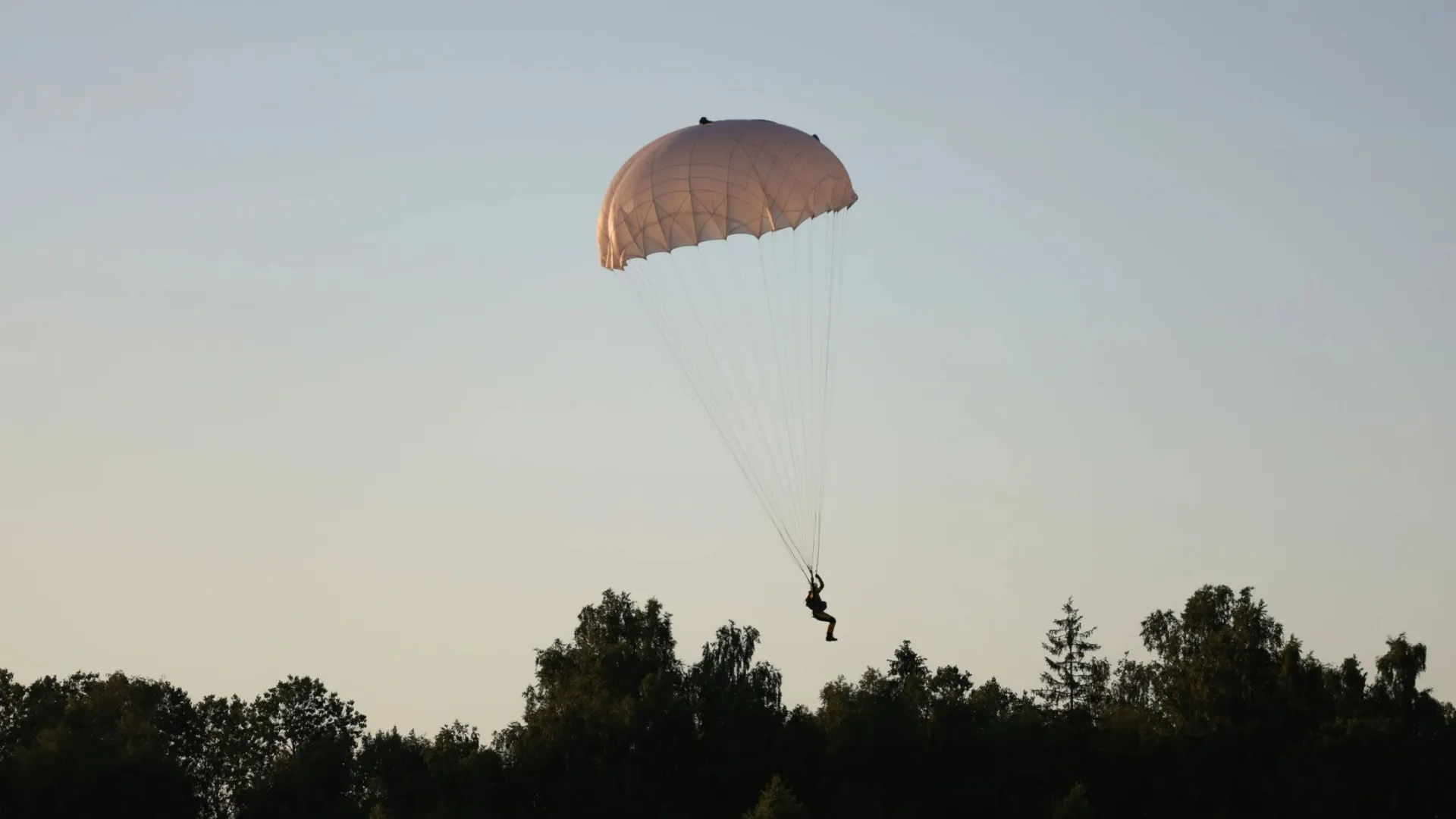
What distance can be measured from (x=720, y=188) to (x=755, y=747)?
2601 centimetres

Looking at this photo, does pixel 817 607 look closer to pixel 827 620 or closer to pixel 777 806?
pixel 827 620

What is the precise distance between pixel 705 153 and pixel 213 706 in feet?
137

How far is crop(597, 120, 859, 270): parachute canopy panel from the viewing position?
4938cm

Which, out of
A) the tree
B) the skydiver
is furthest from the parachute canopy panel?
the tree

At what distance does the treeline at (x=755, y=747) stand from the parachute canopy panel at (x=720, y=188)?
65.4 feet

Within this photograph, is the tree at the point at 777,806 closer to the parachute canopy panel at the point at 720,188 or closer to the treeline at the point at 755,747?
the treeline at the point at 755,747

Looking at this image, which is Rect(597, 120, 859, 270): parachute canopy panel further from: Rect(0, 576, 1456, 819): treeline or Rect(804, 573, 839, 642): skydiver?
Rect(0, 576, 1456, 819): treeline

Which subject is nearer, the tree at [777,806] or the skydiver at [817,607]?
the skydiver at [817,607]

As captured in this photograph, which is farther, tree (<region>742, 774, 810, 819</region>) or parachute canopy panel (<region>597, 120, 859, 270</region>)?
tree (<region>742, 774, 810, 819</region>)

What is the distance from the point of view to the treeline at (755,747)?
70625mm

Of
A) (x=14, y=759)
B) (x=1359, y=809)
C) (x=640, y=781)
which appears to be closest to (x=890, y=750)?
(x=640, y=781)

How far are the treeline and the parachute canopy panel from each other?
19943mm

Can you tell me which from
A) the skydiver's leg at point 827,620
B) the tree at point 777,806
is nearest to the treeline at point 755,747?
the tree at point 777,806

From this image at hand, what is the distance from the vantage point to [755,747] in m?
71.3
